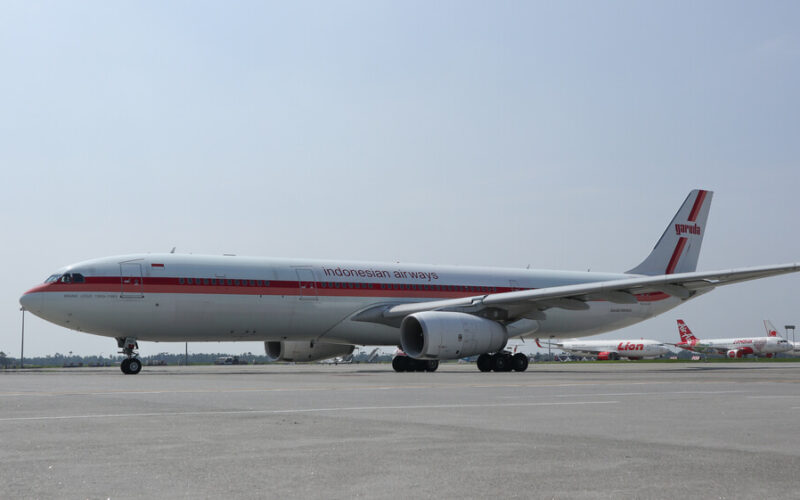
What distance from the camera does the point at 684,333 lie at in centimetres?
10875

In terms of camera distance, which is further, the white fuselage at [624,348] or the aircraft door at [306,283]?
the white fuselage at [624,348]

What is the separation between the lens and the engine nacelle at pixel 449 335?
27297 millimetres

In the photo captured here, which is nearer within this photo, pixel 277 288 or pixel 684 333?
pixel 277 288

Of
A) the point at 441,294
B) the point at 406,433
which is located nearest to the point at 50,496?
the point at 406,433

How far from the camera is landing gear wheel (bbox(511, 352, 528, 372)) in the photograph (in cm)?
3034

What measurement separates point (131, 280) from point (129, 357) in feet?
8.01

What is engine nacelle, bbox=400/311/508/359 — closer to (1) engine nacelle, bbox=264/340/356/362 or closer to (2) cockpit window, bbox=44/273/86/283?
(1) engine nacelle, bbox=264/340/356/362

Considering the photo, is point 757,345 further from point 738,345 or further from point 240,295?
point 240,295

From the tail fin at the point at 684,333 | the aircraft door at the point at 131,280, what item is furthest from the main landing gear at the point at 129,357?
the tail fin at the point at 684,333

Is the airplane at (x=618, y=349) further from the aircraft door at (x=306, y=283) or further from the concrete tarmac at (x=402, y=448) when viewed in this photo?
the concrete tarmac at (x=402, y=448)

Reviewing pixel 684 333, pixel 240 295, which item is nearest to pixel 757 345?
pixel 684 333

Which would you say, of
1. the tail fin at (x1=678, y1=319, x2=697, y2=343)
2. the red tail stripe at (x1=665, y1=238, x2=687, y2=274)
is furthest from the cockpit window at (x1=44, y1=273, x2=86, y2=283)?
the tail fin at (x1=678, y1=319, x2=697, y2=343)

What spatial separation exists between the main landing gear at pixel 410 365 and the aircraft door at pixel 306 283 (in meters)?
3.91

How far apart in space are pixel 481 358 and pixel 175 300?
34.4 feet
